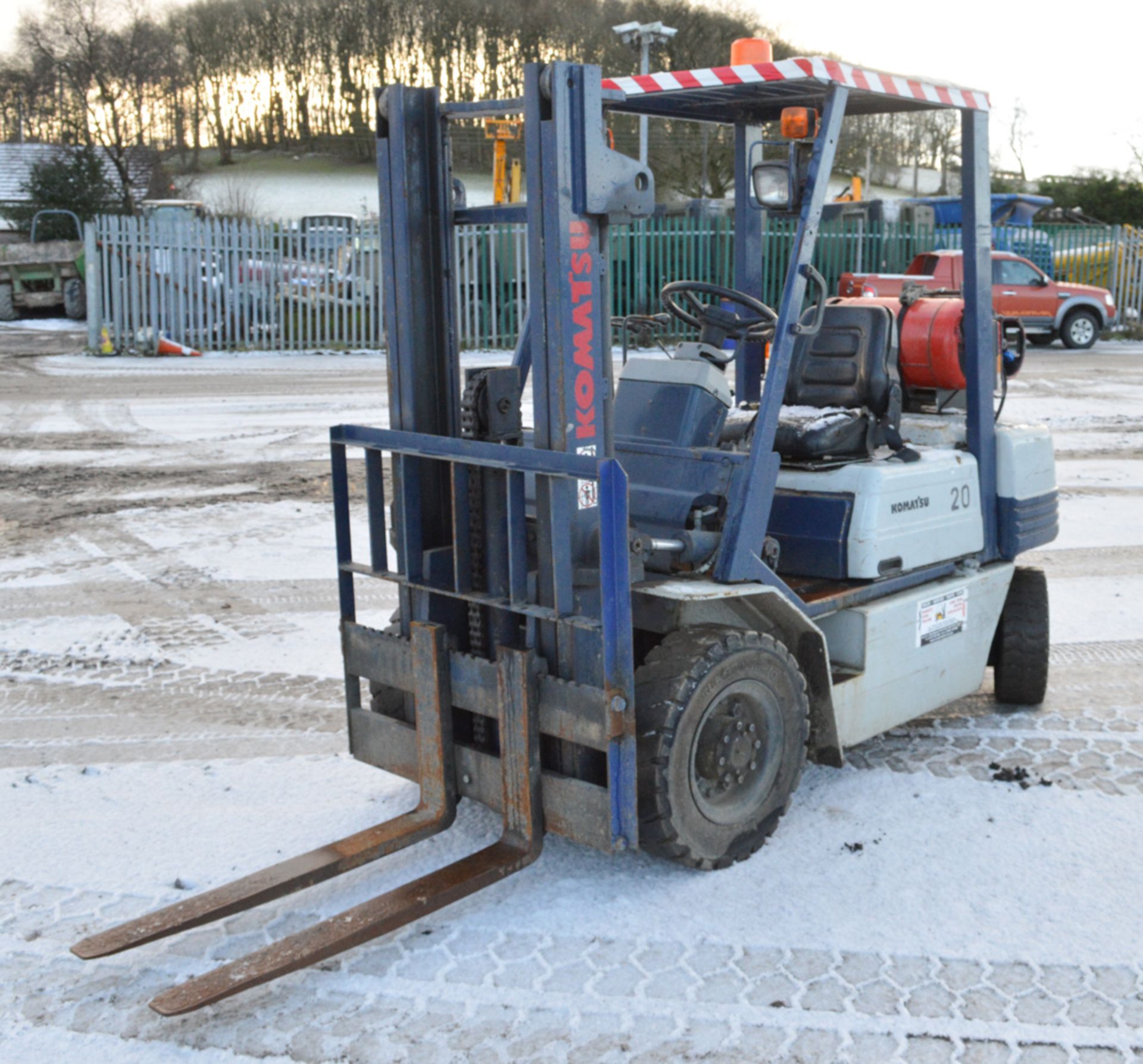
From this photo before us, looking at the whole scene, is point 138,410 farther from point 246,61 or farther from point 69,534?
point 246,61

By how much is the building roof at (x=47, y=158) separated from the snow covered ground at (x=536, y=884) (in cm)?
4341

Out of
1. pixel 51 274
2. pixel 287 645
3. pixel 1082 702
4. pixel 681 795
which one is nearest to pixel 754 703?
pixel 681 795

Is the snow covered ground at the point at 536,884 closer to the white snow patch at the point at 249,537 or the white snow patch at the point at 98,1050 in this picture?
the white snow patch at the point at 98,1050

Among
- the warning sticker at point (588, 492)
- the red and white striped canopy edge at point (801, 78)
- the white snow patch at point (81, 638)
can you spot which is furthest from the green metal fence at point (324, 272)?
the warning sticker at point (588, 492)

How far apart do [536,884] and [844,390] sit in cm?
230

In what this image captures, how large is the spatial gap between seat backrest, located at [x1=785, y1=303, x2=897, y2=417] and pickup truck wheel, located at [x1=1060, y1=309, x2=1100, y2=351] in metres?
20.6

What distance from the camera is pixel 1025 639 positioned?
217 inches

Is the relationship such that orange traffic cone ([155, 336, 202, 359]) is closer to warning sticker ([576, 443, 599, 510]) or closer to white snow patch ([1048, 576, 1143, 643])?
white snow patch ([1048, 576, 1143, 643])

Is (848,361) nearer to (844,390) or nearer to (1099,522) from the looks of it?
(844,390)

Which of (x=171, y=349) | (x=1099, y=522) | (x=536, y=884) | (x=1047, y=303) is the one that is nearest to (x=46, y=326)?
(x=171, y=349)

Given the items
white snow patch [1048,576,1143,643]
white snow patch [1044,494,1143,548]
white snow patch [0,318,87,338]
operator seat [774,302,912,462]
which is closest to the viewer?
operator seat [774,302,912,462]

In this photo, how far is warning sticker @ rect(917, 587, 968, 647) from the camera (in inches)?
194

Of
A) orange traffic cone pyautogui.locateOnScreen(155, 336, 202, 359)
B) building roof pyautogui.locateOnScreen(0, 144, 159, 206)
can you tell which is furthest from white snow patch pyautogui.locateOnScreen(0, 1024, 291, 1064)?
building roof pyautogui.locateOnScreen(0, 144, 159, 206)

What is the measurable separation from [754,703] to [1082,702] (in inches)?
87.3
